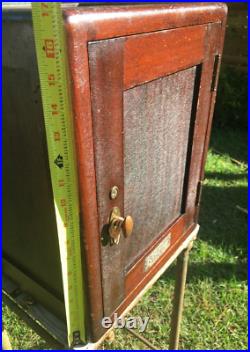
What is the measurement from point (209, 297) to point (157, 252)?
4.58 ft

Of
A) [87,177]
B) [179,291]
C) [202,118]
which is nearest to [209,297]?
[179,291]

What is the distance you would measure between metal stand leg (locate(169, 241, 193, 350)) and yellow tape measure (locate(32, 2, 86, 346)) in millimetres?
642

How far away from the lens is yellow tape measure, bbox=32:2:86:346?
2.02ft

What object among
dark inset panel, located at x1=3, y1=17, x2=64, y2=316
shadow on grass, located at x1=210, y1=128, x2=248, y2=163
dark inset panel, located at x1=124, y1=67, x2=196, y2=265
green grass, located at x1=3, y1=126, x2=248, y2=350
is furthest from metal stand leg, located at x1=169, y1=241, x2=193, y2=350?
shadow on grass, located at x1=210, y1=128, x2=248, y2=163

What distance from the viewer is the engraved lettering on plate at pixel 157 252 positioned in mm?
1054

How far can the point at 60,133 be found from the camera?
674 mm

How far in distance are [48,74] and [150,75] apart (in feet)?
0.81

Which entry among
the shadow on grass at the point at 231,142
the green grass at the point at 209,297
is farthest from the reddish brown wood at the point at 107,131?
the shadow on grass at the point at 231,142

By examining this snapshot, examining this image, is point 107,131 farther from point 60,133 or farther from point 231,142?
point 231,142

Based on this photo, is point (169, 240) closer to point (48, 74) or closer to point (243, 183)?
point (48, 74)

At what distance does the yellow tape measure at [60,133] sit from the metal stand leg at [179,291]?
64cm

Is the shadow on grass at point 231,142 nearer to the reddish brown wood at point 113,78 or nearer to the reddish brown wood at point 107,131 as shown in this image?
the reddish brown wood at point 113,78

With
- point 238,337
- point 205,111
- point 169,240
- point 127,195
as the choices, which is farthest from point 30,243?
point 238,337

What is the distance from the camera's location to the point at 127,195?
885 millimetres
